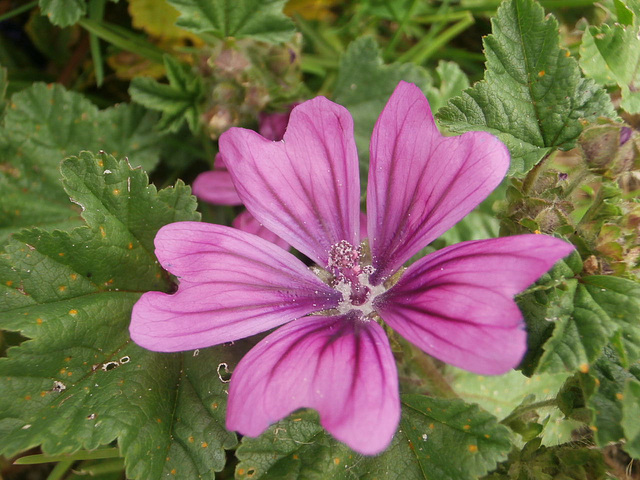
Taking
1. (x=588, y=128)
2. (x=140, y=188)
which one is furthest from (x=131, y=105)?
(x=588, y=128)

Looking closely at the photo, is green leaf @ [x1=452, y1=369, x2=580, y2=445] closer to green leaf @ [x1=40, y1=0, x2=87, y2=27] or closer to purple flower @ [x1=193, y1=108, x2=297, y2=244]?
purple flower @ [x1=193, y1=108, x2=297, y2=244]

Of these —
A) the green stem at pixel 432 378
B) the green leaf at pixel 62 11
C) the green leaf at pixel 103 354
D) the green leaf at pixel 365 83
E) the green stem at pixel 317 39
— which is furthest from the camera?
the green stem at pixel 317 39

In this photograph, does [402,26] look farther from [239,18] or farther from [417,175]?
[417,175]

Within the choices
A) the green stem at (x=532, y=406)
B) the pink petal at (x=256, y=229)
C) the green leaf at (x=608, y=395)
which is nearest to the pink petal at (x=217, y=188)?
the pink petal at (x=256, y=229)

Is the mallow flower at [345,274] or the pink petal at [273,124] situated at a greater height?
the mallow flower at [345,274]

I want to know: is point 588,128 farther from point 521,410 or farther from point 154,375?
point 154,375

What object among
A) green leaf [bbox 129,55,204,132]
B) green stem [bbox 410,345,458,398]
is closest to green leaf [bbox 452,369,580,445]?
green stem [bbox 410,345,458,398]

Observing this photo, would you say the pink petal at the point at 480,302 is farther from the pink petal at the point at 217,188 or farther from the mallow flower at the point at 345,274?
the pink petal at the point at 217,188
